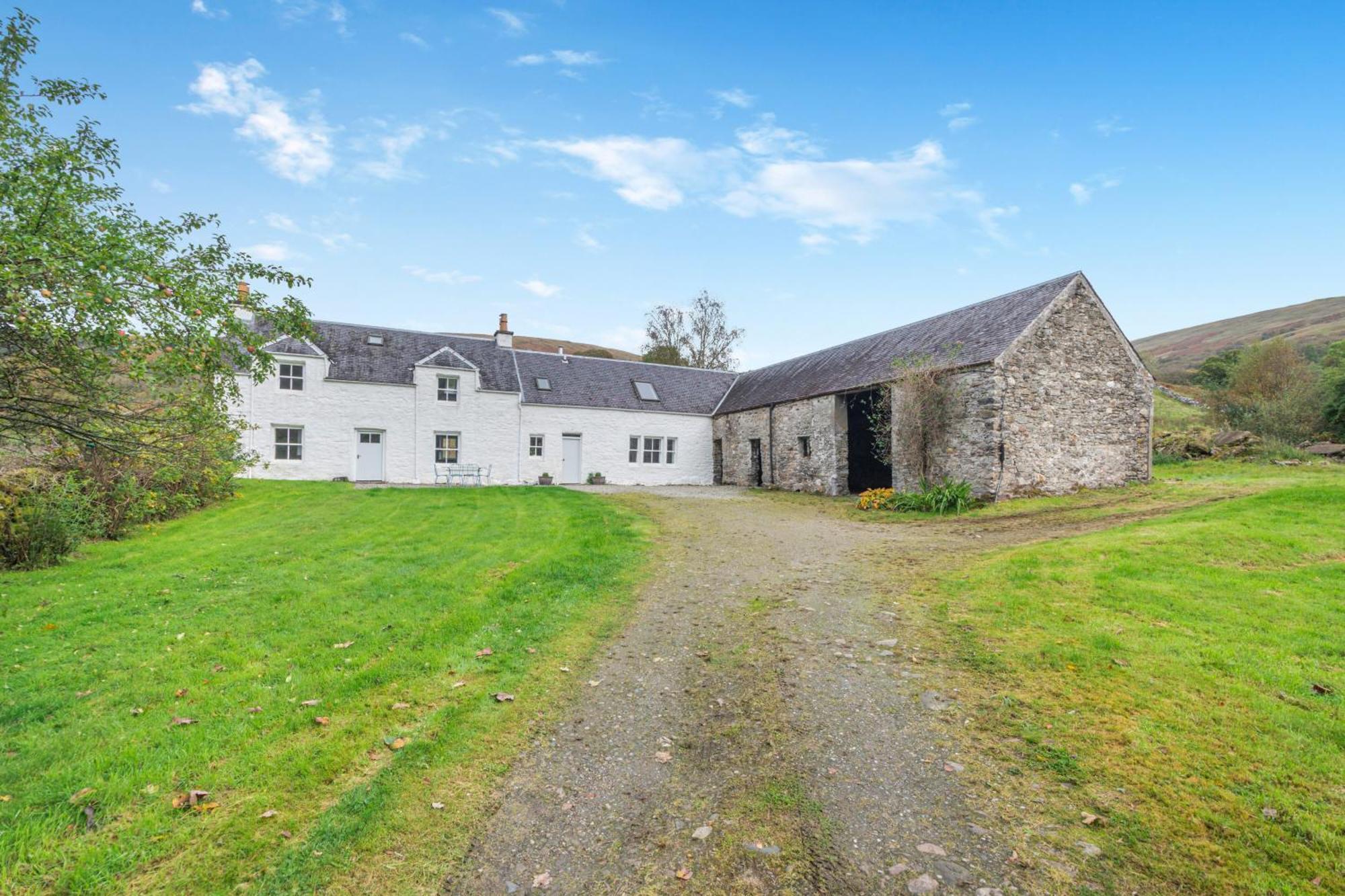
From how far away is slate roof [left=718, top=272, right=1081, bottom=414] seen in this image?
17.0 m

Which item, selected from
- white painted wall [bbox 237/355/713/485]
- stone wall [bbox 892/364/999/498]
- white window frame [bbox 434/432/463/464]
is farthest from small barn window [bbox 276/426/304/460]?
stone wall [bbox 892/364/999/498]

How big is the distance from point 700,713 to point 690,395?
27.1 meters

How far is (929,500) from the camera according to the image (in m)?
15.9

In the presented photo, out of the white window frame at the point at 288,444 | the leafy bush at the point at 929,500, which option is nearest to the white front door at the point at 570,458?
the white window frame at the point at 288,444

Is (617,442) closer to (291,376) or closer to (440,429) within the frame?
(440,429)

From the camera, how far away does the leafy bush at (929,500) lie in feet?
50.9

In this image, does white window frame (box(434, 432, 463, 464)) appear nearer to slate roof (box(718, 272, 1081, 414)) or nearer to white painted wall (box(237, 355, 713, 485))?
white painted wall (box(237, 355, 713, 485))

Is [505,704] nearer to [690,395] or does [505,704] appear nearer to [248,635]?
[248,635]

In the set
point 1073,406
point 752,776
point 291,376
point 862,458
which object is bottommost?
point 752,776

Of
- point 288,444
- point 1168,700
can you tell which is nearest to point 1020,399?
point 1168,700

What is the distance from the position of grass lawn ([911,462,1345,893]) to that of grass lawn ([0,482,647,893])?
3.33 metres

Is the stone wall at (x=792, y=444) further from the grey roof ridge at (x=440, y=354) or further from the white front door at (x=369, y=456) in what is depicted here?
the white front door at (x=369, y=456)

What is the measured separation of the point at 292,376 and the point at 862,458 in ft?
77.3

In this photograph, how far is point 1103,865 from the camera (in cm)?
261
